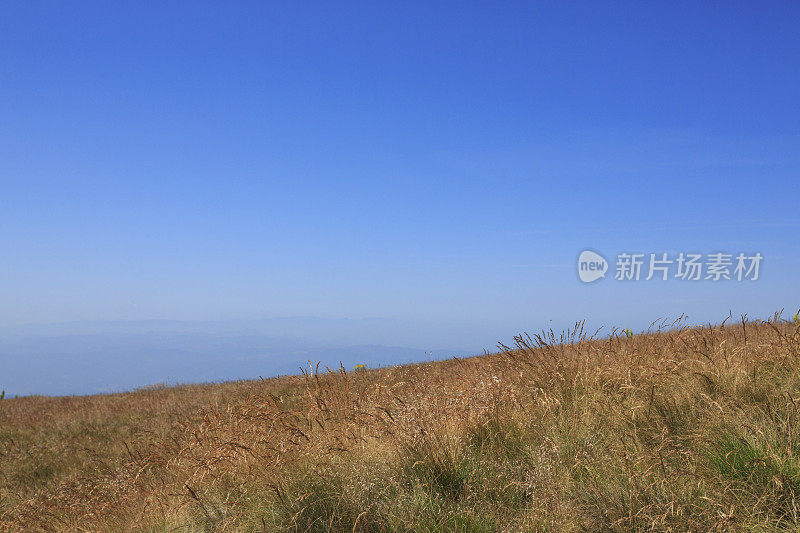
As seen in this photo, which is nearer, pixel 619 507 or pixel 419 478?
pixel 619 507

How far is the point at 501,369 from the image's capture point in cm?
617

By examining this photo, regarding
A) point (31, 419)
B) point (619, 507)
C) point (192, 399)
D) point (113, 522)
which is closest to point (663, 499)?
point (619, 507)

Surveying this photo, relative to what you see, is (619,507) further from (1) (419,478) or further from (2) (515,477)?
(1) (419,478)

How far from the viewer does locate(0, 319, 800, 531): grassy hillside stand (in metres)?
2.96

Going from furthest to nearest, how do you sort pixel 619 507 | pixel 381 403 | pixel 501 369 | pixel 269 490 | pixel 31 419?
pixel 31 419, pixel 501 369, pixel 381 403, pixel 269 490, pixel 619 507

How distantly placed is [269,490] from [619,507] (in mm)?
2285

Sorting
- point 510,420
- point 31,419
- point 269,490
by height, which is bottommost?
point 31,419

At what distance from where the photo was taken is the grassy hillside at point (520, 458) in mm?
2965

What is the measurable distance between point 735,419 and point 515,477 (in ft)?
6.15

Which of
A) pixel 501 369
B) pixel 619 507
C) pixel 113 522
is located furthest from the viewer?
pixel 501 369

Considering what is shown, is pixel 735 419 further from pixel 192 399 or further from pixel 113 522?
pixel 192 399

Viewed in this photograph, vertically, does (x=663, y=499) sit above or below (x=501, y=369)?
below

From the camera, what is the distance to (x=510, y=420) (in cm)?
433

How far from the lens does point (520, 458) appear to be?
3812mm
